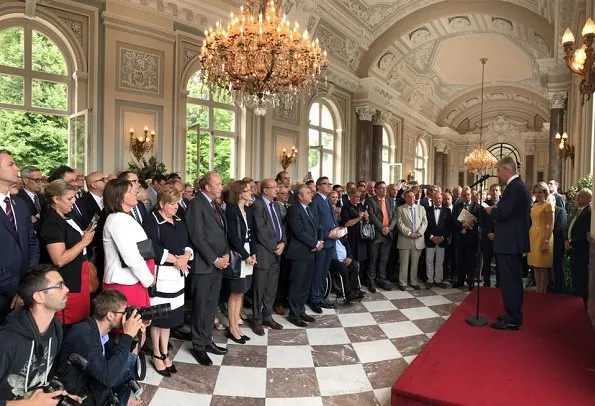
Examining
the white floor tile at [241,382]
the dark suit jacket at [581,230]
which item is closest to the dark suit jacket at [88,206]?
the white floor tile at [241,382]

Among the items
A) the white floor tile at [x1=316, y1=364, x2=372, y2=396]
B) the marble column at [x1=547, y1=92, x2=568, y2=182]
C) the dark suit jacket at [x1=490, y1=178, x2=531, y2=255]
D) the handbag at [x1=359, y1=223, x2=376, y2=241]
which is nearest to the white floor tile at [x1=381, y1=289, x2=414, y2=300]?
the handbag at [x1=359, y1=223, x2=376, y2=241]

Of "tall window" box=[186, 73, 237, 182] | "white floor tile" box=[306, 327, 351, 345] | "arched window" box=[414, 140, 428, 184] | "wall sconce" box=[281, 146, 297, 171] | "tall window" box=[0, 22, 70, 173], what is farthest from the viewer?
"arched window" box=[414, 140, 428, 184]

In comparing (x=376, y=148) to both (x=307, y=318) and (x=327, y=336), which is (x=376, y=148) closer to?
(x=307, y=318)

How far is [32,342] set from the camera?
1827 millimetres

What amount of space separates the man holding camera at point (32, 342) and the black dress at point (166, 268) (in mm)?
1196

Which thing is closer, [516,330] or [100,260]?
[100,260]

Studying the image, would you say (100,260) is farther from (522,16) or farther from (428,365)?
(522,16)

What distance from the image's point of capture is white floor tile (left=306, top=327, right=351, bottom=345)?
13.2ft

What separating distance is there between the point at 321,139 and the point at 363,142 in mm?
1637

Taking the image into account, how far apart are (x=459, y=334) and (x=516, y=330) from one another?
1.89ft

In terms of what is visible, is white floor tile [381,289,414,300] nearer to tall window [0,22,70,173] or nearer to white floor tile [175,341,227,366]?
white floor tile [175,341,227,366]

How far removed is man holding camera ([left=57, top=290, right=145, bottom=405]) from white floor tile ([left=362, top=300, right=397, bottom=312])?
3438 millimetres

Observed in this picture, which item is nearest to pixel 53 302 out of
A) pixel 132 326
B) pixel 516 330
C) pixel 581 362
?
pixel 132 326

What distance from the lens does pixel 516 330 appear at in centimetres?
380
